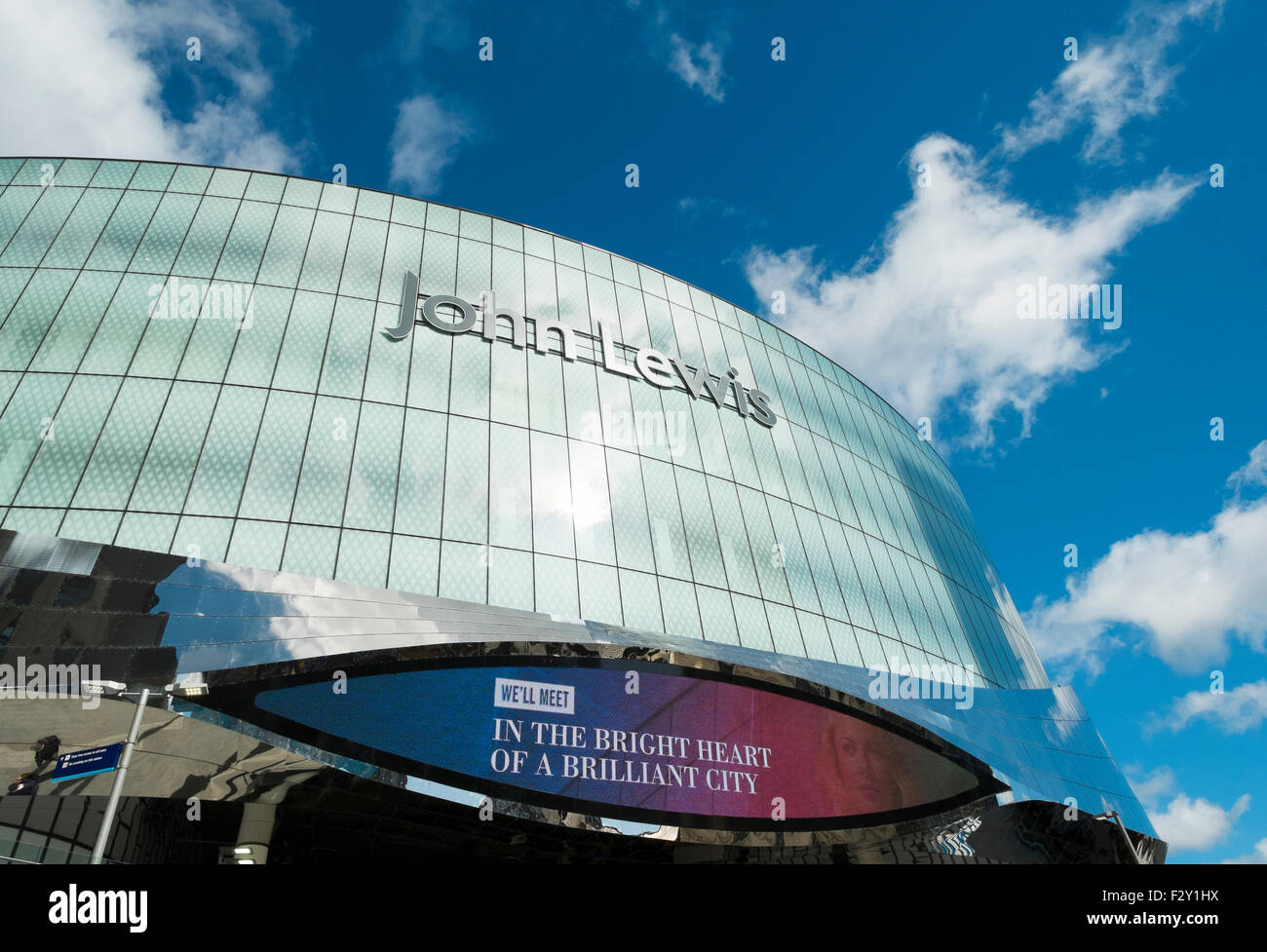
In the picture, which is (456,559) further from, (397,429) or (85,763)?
(85,763)

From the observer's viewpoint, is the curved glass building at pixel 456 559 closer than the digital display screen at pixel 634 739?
Yes

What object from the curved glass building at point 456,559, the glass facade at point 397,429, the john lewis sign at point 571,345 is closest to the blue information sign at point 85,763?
the curved glass building at point 456,559

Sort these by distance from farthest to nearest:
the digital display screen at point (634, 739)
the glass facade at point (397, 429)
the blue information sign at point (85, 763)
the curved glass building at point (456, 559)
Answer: the glass facade at point (397, 429)
the digital display screen at point (634, 739)
the curved glass building at point (456, 559)
the blue information sign at point (85, 763)

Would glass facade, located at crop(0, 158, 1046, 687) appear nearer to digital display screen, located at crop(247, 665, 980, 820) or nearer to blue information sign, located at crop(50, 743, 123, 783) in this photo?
digital display screen, located at crop(247, 665, 980, 820)

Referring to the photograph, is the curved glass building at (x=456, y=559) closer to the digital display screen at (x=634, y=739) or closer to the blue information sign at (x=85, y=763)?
the digital display screen at (x=634, y=739)

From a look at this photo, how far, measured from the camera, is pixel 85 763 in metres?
11.4

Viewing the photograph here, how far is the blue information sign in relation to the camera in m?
11.4

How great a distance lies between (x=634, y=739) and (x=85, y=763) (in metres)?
8.03

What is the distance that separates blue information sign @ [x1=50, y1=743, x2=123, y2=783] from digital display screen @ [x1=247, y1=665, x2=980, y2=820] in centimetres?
191

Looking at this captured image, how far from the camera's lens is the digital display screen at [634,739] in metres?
13.1

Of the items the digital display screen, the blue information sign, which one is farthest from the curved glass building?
the blue information sign

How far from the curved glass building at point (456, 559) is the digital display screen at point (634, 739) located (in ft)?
A: 0.17
